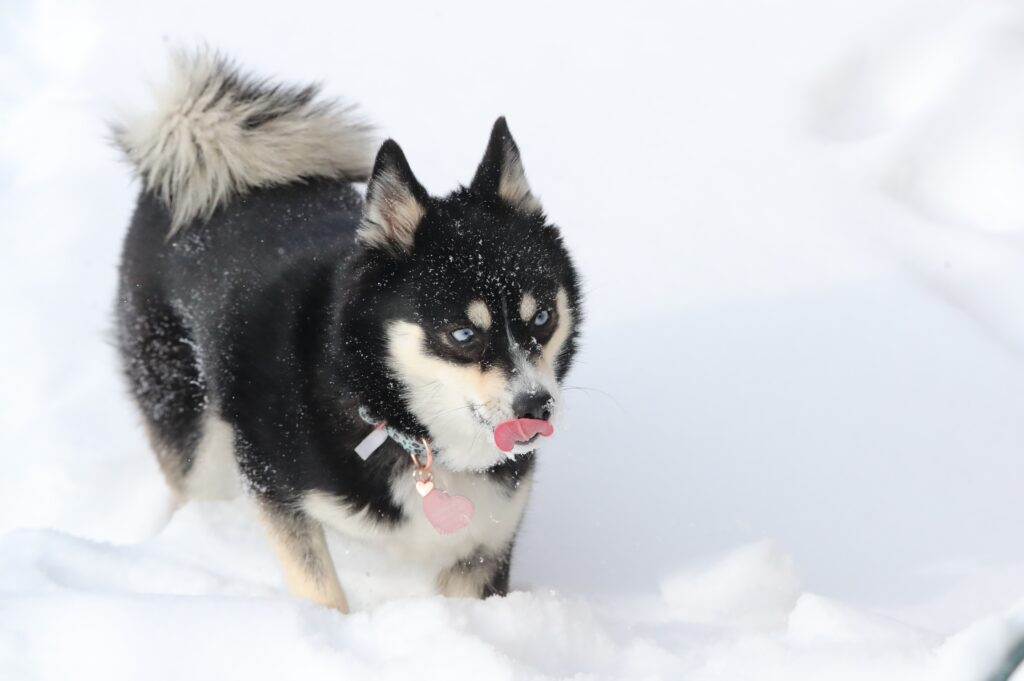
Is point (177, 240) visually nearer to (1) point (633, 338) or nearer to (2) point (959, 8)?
(1) point (633, 338)

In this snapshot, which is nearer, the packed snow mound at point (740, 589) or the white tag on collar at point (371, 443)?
the white tag on collar at point (371, 443)

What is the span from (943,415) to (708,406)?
2.62 feet

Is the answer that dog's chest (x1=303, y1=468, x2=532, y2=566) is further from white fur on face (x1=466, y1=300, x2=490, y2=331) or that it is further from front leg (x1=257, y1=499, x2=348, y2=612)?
white fur on face (x1=466, y1=300, x2=490, y2=331)

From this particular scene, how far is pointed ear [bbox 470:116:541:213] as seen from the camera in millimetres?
2764

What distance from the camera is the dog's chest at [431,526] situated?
2.71m

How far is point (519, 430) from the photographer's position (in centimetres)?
239

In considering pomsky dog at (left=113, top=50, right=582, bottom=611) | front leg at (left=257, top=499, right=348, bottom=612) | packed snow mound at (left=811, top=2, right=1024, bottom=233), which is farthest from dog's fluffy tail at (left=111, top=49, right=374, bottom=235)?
packed snow mound at (left=811, top=2, right=1024, bottom=233)

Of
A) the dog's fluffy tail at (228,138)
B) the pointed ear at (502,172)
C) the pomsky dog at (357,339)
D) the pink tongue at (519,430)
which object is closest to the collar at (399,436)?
the pomsky dog at (357,339)

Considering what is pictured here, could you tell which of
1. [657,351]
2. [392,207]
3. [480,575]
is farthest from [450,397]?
[657,351]

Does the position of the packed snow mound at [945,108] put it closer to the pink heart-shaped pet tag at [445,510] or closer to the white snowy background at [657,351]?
the white snowy background at [657,351]

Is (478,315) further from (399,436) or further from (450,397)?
(399,436)

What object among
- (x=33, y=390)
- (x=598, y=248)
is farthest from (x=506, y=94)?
(x=33, y=390)

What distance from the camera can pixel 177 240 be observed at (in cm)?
336

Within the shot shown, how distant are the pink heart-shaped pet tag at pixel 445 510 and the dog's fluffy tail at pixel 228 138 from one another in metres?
1.29
